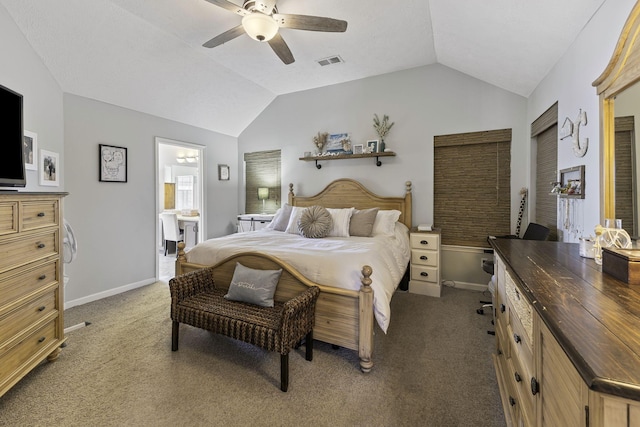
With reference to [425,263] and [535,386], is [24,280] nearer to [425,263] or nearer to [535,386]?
[535,386]

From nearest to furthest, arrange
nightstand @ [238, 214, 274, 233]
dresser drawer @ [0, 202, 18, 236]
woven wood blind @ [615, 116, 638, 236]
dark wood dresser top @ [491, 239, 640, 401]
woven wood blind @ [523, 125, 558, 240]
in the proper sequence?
1. dark wood dresser top @ [491, 239, 640, 401]
2. woven wood blind @ [615, 116, 638, 236]
3. dresser drawer @ [0, 202, 18, 236]
4. woven wood blind @ [523, 125, 558, 240]
5. nightstand @ [238, 214, 274, 233]

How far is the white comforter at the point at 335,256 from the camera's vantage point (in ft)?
7.08

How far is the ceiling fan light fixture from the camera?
85.7 inches

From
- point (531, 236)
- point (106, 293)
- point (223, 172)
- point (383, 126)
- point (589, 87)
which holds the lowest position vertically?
point (106, 293)

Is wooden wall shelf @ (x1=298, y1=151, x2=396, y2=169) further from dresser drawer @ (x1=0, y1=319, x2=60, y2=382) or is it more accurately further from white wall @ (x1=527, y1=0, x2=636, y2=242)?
dresser drawer @ (x1=0, y1=319, x2=60, y2=382)

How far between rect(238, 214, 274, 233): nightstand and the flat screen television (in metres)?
3.16

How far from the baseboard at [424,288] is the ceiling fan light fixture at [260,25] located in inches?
123

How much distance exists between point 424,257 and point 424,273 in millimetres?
204

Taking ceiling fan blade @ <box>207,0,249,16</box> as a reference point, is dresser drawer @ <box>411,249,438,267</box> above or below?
below

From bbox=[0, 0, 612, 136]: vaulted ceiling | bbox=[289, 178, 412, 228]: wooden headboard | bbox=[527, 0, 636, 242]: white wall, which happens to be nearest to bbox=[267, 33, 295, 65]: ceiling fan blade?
bbox=[0, 0, 612, 136]: vaulted ceiling

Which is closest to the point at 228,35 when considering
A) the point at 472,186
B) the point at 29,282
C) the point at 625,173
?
the point at 29,282

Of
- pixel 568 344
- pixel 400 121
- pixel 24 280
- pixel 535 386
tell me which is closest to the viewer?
pixel 568 344

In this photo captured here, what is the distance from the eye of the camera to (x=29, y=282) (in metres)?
1.88

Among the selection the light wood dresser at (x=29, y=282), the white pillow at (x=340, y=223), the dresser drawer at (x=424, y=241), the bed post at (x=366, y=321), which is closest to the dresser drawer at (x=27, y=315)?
the light wood dresser at (x=29, y=282)
